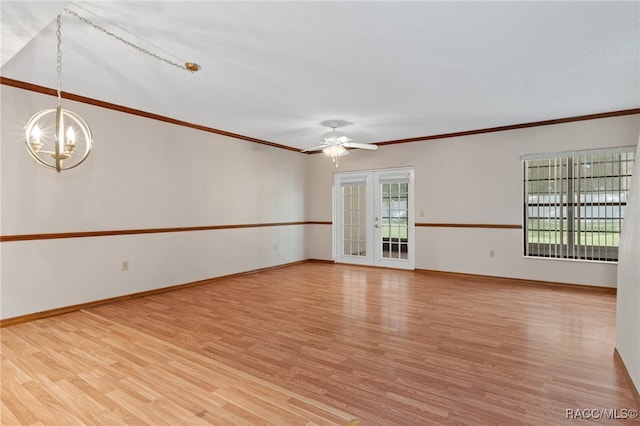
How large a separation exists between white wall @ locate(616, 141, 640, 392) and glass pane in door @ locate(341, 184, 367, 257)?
4.93m

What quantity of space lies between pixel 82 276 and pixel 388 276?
467 centimetres

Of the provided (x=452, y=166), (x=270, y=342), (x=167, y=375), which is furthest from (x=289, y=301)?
(x=452, y=166)

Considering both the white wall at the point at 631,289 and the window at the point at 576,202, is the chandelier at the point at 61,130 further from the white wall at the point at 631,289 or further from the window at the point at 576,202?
the window at the point at 576,202

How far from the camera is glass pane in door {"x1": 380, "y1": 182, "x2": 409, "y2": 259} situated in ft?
22.4

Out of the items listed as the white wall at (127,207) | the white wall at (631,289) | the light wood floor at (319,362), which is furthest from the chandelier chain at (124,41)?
the white wall at (631,289)

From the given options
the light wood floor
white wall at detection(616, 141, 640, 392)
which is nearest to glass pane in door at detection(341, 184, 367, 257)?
the light wood floor

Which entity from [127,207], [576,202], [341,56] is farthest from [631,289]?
[127,207]

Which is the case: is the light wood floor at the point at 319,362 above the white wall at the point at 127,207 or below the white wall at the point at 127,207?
below

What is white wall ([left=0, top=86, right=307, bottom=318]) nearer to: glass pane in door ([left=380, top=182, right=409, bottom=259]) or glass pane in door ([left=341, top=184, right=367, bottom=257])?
glass pane in door ([left=341, top=184, right=367, bottom=257])

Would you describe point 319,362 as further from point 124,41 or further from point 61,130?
point 124,41

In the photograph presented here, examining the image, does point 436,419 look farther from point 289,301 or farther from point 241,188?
point 241,188

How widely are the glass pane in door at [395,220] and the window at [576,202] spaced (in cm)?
209

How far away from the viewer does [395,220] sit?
6.94 metres

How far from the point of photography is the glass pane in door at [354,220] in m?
7.41
